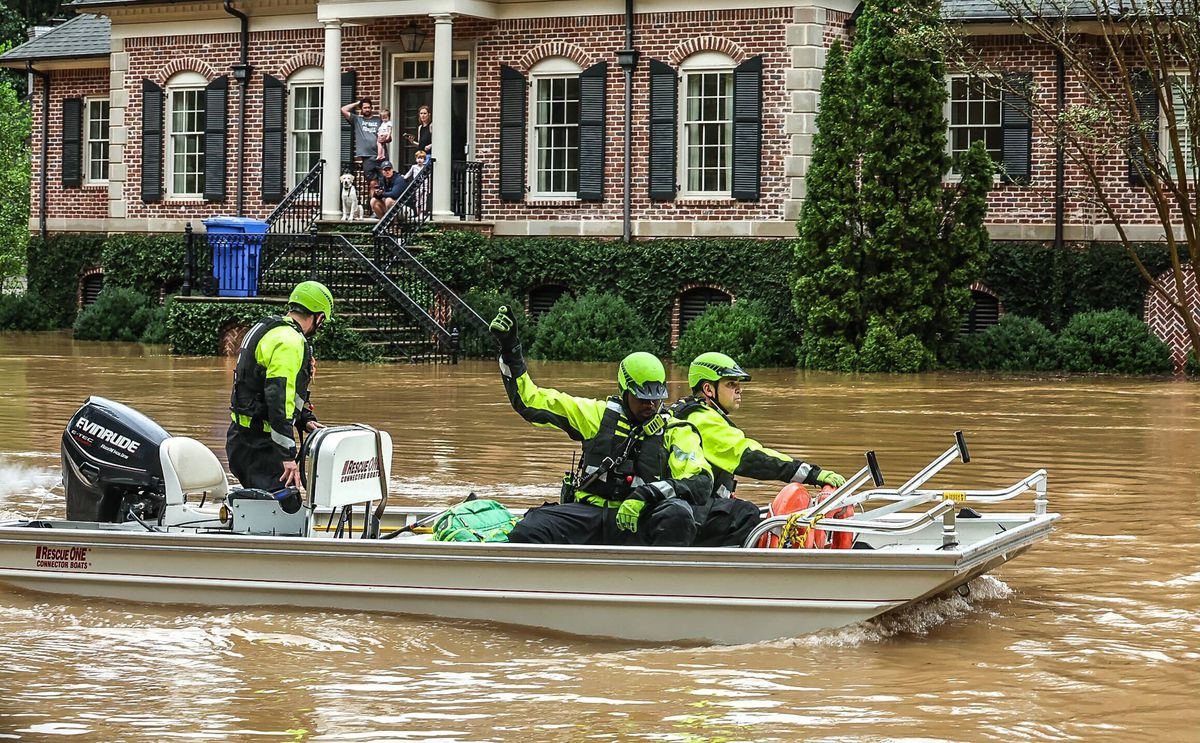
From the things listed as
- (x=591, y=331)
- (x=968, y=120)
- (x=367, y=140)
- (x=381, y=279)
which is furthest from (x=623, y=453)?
(x=367, y=140)

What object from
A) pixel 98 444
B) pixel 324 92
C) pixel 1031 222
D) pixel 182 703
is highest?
pixel 324 92

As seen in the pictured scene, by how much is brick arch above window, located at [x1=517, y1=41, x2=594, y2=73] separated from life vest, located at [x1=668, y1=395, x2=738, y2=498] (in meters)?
21.1

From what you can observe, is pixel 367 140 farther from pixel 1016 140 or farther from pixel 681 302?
pixel 1016 140

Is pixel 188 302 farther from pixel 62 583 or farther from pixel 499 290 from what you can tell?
pixel 62 583

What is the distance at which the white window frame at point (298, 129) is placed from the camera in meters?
32.9

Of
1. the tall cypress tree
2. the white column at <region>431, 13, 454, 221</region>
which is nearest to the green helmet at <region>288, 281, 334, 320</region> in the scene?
the tall cypress tree

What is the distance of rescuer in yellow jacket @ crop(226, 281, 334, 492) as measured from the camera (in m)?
9.95

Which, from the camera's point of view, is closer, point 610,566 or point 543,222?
point 610,566

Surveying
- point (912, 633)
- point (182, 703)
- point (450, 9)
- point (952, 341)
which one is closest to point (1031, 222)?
point (952, 341)

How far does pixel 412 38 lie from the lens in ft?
103

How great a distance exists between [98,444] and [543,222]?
20.8 meters

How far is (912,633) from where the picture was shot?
900cm

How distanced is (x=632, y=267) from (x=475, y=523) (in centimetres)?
2014

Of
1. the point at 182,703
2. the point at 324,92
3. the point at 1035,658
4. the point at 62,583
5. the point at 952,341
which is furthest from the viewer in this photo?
the point at 324,92
